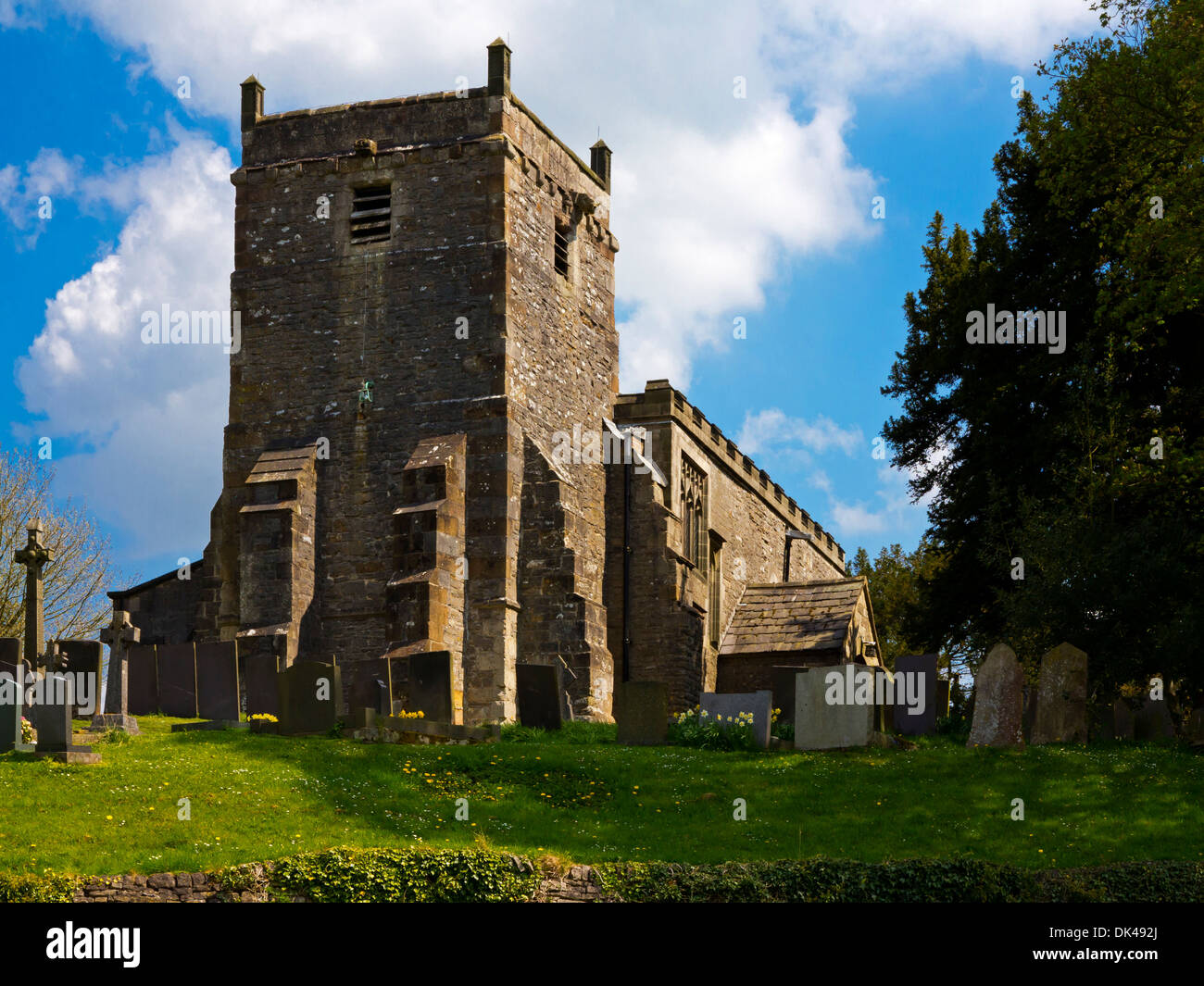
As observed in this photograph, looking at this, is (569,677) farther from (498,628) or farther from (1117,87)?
(1117,87)

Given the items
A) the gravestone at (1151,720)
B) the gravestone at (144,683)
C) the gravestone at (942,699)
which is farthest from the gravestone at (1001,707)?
→ the gravestone at (144,683)

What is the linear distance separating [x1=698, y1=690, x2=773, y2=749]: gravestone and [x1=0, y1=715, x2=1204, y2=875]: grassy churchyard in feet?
2.87

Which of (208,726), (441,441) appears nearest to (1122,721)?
(441,441)

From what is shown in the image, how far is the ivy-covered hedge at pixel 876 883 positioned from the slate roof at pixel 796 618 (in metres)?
19.3

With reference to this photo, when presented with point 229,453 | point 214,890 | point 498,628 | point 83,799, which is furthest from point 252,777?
point 229,453

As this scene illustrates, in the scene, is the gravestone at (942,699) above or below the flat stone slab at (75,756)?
above

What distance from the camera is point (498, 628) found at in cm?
2948

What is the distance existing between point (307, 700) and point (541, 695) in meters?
4.43

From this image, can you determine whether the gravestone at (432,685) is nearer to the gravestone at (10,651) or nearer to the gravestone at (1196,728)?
the gravestone at (10,651)

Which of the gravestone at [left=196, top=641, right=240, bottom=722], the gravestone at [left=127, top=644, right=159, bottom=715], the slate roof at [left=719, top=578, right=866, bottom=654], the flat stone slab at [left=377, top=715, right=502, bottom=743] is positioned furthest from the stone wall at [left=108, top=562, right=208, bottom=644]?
the slate roof at [left=719, top=578, right=866, bottom=654]

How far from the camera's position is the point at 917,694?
965 inches

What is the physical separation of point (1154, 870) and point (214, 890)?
918cm

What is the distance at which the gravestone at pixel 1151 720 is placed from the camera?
998 inches

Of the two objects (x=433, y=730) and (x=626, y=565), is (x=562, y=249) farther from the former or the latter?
(x=433, y=730)
